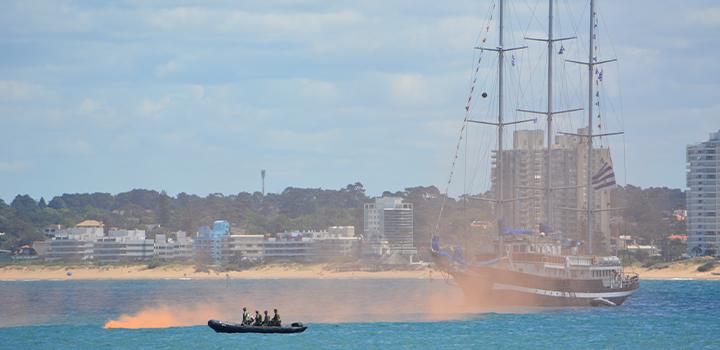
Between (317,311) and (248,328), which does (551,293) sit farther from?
(248,328)

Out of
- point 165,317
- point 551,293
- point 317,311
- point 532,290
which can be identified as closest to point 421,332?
point 317,311

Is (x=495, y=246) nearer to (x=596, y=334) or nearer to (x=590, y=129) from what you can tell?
(x=590, y=129)

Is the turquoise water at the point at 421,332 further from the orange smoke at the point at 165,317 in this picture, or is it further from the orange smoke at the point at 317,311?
the orange smoke at the point at 165,317

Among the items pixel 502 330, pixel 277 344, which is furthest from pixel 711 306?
pixel 277 344

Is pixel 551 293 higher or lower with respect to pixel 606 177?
lower

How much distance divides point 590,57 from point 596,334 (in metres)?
68.2

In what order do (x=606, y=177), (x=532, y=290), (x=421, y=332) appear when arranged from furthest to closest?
(x=606, y=177) → (x=532, y=290) → (x=421, y=332)

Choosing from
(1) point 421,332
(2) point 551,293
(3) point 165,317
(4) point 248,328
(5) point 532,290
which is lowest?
(1) point 421,332

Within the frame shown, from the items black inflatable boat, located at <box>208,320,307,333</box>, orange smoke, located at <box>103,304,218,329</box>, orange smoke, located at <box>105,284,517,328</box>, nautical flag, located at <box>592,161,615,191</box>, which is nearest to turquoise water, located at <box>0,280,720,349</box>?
orange smoke, located at <box>105,284,517,328</box>

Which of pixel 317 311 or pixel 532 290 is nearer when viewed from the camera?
pixel 317 311

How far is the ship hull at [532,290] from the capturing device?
519ft

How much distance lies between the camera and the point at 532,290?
158 meters

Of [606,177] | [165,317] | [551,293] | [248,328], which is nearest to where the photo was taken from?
[248,328]

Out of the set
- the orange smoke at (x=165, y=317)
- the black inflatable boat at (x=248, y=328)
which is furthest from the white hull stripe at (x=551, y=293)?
the black inflatable boat at (x=248, y=328)
